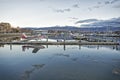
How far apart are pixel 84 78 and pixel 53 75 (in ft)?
15.0

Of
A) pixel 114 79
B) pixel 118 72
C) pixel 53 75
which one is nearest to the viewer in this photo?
pixel 114 79

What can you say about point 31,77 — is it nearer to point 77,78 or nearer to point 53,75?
point 53,75

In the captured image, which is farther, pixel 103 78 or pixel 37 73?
pixel 37 73

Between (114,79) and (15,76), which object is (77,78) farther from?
(15,76)

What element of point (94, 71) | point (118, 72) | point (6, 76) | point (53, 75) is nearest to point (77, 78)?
point (53, 75)

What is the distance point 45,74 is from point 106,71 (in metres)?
10.2

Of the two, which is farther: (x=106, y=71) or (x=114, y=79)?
(x=106, y=71)

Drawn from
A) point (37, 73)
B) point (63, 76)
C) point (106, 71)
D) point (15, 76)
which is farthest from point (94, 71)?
point (15, 76)

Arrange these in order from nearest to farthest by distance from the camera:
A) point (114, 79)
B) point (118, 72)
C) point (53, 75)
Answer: point (114, 79) → point (53, 75) → point (118, 72)

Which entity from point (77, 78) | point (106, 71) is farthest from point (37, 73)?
point (106, 71)

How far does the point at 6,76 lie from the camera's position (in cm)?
2731

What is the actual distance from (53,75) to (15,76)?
550 cm

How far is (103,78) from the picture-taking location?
26578 mm

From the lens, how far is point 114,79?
25.9m
